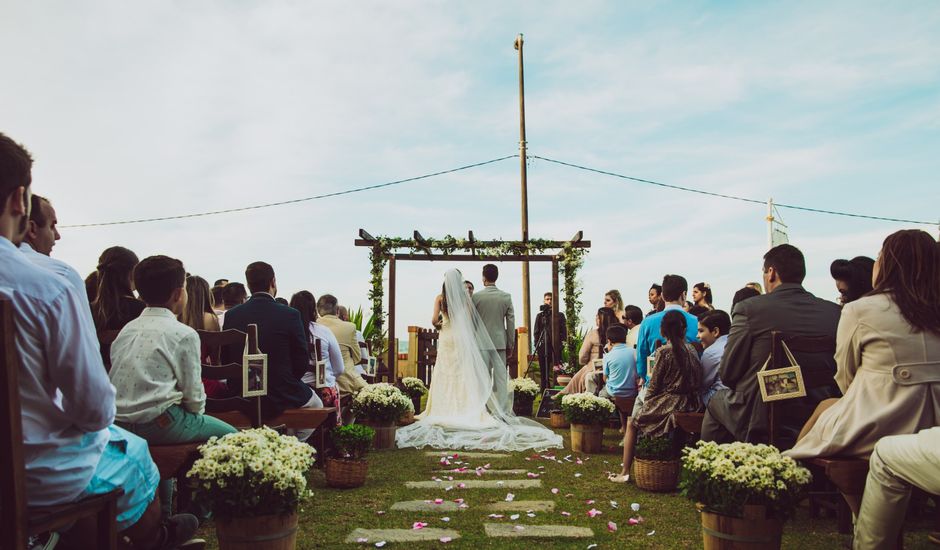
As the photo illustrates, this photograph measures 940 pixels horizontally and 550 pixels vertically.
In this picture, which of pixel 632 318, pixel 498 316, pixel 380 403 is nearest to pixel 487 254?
pixel 498 316

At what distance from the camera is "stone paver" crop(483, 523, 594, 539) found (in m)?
4.17

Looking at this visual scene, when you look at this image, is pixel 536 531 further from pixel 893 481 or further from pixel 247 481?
pixel 893 481

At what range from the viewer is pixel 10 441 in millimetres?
1996

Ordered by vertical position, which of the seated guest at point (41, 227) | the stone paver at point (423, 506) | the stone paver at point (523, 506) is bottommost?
the stone paver at point (523, 506)

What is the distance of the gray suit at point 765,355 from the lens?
4.35m

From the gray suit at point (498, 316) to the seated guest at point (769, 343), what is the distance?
5.89 metres

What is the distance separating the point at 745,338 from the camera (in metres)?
4.43

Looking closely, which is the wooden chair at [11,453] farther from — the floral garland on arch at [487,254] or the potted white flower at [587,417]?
the floral garland on arch at [487,254]

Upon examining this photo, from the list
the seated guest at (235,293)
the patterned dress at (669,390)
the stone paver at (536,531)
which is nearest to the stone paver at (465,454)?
the patterned dress at (669,390)

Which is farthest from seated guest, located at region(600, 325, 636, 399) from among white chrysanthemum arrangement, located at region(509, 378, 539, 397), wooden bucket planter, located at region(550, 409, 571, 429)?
white chrysanthemum arrangement, located at region(509, 378, 539, 397)

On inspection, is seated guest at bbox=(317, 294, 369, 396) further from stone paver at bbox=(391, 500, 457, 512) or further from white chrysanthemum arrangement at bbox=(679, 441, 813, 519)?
white chrysanthemum arrangement at bbox=(679, 441, 813, 519)

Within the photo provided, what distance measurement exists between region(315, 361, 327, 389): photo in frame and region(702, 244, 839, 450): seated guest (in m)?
3.49

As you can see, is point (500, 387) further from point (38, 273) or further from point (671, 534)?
point (38, 273)

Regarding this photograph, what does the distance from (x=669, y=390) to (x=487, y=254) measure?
319 inches
